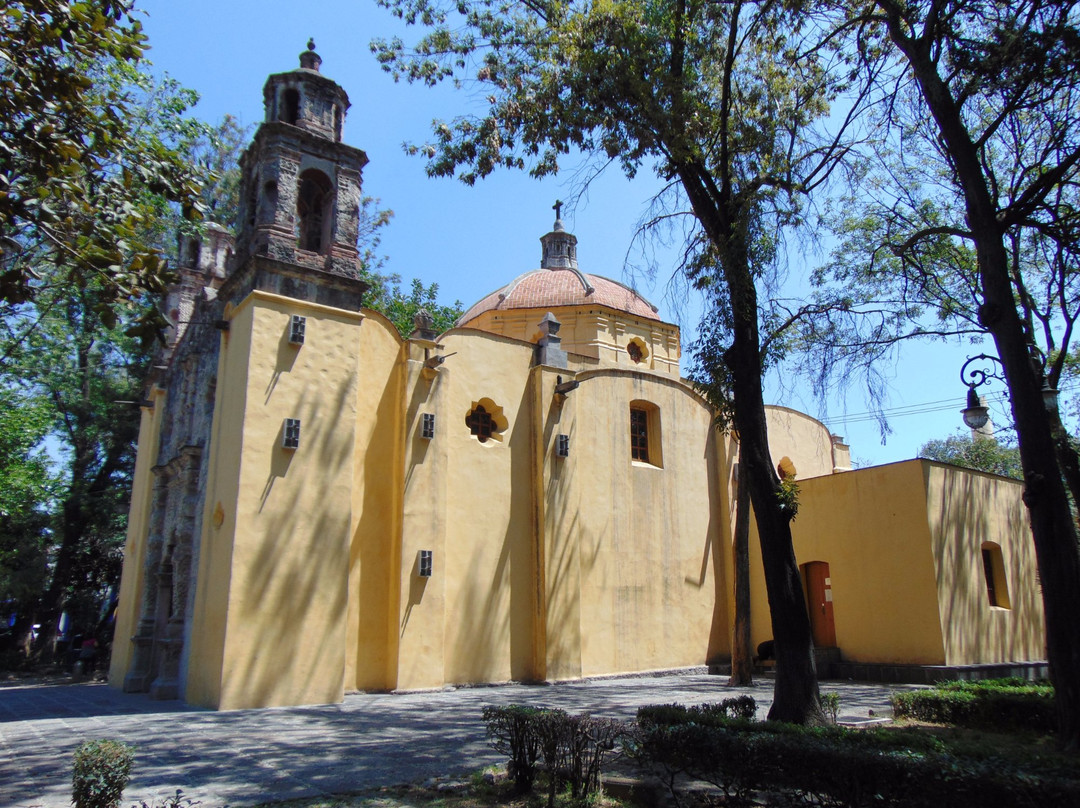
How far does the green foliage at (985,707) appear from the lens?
29.7 ft

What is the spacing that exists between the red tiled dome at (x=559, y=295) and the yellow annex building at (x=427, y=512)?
11.9 feet

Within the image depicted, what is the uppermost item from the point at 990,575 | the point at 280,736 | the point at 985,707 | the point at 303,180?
the point at 303,180

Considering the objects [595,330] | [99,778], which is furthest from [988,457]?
[99,778]

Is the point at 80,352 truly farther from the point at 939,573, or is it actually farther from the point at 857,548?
the point at 939,573

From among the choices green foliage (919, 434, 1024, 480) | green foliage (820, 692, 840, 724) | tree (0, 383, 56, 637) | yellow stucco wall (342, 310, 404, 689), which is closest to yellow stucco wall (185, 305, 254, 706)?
yellow stucco wall (342, 310, 404, 689)

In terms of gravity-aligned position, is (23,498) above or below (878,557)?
above

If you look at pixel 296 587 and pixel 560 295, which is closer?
pixel 296 587

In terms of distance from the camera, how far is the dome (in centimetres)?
2059

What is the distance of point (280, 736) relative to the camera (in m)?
8.19

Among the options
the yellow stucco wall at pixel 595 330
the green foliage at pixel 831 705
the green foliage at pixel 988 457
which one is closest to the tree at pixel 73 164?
the green foliage at pixel 831 705

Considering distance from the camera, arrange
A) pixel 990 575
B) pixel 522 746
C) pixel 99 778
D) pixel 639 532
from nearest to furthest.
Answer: pixel 99 778 → pixel 522 746 → pixel 639 532 → pixel 990 575

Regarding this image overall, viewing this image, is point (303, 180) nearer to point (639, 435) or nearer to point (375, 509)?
point (375, 509)

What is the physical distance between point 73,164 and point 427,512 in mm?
8677

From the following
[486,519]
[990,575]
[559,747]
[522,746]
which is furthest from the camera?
[990,575]
